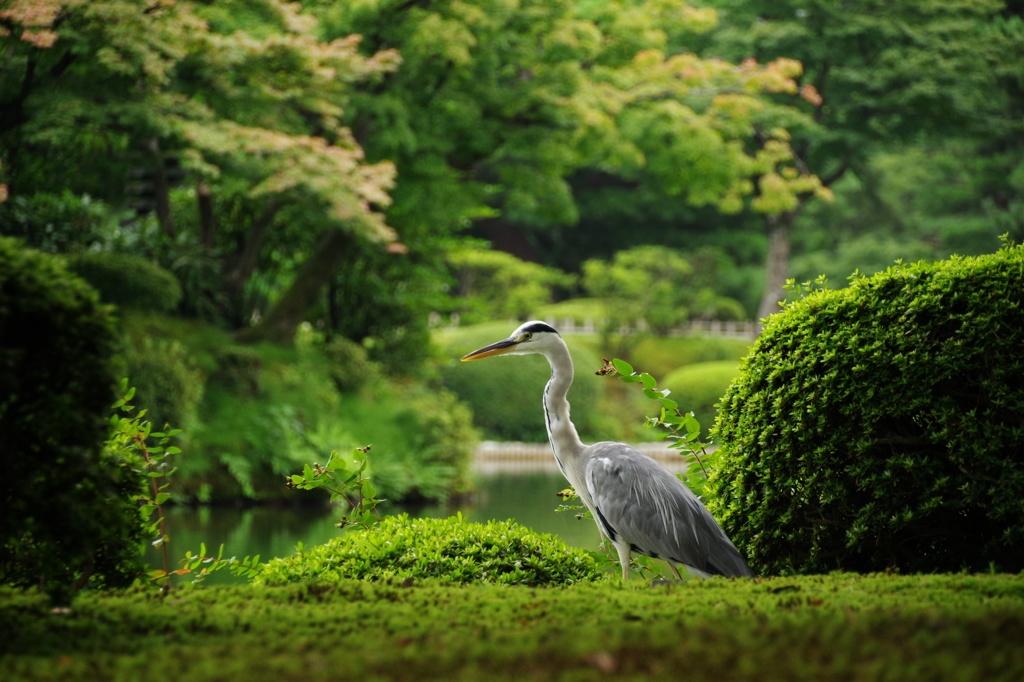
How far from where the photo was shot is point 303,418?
1278 cm

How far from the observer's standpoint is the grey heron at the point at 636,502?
374cm

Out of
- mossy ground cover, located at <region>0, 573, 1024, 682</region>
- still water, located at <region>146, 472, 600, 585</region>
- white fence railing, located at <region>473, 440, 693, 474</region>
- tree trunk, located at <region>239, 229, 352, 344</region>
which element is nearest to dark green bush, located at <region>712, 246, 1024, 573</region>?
mossy ground cover, located at <region>0, 573, 1024, 682</region>

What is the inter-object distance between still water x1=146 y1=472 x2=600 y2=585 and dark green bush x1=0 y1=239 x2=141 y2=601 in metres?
5.07

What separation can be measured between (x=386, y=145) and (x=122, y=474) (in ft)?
36.1

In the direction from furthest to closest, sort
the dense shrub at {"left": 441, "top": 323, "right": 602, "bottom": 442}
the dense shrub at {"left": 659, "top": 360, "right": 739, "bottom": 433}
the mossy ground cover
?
the dense shrub at {"left": 659, "top": 360, "right": 739, "bottom": 433} → the dense shrub at {"left": 441, "top": 323, "right": 602, "bottom": 442} → the mossy ground cover

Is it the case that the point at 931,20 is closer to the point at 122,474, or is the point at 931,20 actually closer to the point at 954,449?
the point at 954,449

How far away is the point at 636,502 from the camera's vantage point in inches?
152

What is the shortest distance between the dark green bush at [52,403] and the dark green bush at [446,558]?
4.06 feet

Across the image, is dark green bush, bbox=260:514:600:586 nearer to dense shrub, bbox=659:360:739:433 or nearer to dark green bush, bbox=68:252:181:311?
dark green bush, bbox=68:252:181:311

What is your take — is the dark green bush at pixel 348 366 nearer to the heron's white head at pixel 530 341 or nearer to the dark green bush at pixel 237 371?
the dark green bush at pixel 237 371

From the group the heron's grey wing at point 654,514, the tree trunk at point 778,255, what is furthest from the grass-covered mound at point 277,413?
the tree trunk at point 778,255

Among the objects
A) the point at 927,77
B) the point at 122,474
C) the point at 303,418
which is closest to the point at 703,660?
the point at 122,474

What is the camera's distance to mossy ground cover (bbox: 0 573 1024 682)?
6.97ft

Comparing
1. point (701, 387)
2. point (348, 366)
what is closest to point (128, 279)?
point (348, 366)
